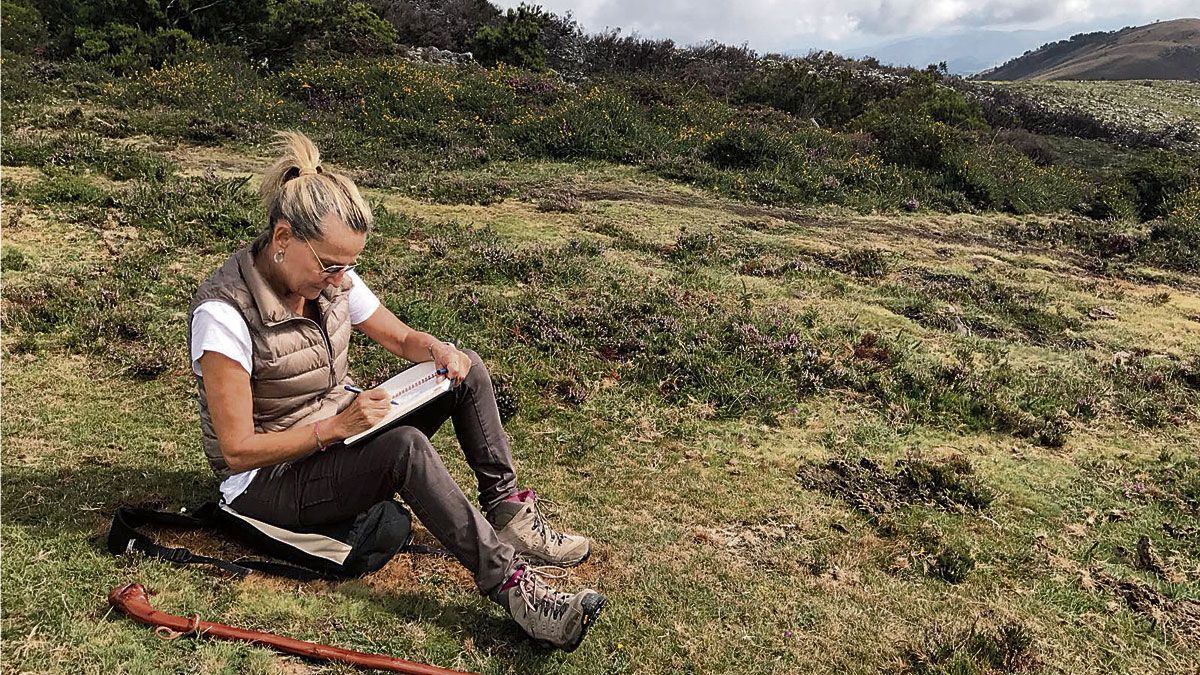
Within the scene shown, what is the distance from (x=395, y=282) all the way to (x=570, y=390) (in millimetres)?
3155

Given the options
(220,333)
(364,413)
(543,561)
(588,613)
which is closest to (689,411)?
(543,561)

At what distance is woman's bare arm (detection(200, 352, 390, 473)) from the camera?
3.44 metres

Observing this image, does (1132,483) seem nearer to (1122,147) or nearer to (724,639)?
(724,639)

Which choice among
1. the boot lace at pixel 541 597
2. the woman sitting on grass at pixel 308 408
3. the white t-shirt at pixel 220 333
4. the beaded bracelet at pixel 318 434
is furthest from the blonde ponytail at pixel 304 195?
the boot lace at pixel 541 597

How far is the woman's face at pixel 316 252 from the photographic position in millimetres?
3510

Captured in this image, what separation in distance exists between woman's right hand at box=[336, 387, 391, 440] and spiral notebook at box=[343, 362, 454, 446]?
0.15 metres

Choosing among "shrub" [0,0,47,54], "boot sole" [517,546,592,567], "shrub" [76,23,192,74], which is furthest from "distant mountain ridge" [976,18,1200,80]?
"boot sole" [517,546,592,567]

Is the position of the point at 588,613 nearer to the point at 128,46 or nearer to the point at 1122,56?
the point at 128,46

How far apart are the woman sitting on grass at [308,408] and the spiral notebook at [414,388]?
4.1 inches

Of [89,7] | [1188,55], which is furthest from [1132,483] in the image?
[1188,55]

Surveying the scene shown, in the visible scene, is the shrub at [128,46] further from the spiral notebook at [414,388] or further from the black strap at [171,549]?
the spiral notebook at [414,388]

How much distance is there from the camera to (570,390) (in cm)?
698

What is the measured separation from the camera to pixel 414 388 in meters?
3.97

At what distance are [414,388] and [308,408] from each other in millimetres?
554
